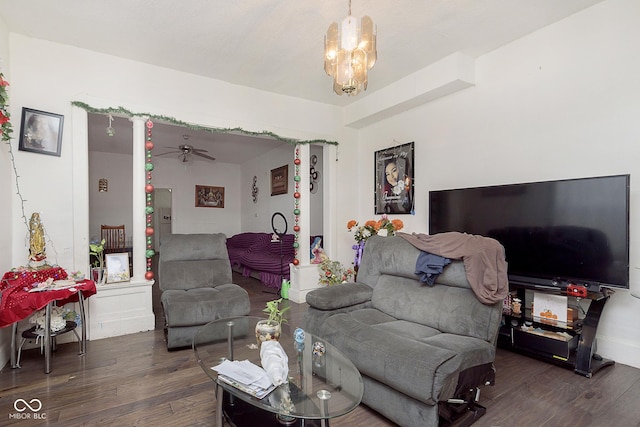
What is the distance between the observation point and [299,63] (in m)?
3.59

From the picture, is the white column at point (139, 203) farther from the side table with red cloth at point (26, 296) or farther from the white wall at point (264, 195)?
the white wall at point (264, 195)

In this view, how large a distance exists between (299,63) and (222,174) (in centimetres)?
577

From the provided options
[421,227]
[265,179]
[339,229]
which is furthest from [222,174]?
[421,227]

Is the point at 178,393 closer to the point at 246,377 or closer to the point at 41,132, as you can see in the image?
the point at 246,377

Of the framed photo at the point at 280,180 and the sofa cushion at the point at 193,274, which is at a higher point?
the framed photo at the point at 280,180

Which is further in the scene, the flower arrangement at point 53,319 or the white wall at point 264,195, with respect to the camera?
the white wall at point 264,195

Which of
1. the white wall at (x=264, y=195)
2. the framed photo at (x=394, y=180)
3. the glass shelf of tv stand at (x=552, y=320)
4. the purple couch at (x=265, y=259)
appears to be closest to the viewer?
the glass shelf of tv stand at (x=552, y=320)

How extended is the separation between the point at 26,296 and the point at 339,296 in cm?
236

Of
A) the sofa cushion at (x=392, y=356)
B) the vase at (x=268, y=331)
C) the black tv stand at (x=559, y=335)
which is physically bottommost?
A: the black tv stand at (x=559, y=335)

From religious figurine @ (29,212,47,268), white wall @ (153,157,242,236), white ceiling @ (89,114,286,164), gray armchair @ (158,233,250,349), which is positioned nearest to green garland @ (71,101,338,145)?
white ceiling @ (89,114,286,164)

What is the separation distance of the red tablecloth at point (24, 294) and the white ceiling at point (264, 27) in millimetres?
2173

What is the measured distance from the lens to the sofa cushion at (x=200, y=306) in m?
2.84

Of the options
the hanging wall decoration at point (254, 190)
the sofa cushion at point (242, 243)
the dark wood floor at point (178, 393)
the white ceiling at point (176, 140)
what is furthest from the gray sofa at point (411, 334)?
the hanging wall decoration at point (254, 190)

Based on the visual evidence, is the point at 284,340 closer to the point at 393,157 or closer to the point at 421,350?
the point at 421,350
